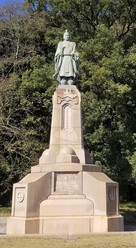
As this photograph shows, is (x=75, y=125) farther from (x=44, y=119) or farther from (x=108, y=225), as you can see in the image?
(x=44, y=119)

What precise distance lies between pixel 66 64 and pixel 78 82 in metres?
6.49

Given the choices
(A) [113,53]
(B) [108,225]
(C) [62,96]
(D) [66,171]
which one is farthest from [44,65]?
(B) [108,225]

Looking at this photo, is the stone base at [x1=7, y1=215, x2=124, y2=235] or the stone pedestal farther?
the stone pedestal

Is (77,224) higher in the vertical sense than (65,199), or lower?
lower

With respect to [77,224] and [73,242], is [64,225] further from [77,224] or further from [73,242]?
[73,242]

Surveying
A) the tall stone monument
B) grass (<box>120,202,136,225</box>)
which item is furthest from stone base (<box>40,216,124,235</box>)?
grass (<box>120,202,136,225</box>)

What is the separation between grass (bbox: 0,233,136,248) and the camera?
749cm

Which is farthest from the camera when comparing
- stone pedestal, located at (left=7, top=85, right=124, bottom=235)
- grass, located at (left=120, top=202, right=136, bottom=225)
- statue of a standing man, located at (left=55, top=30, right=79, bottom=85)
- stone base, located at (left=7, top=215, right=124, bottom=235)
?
grass, located at (left=120, top=202, right=136, bottom=225)

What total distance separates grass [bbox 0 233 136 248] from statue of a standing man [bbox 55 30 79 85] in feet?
22.0

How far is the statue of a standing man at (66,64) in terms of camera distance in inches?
546

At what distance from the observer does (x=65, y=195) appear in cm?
1173

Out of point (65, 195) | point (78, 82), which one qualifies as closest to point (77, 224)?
point (65, 195)

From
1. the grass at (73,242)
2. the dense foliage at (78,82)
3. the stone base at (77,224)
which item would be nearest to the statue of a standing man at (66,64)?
the dense foliage at (78,82)

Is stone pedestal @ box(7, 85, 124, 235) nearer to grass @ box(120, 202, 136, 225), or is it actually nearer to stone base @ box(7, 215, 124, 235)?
stone base @ box(7, 215, 124, 235)
